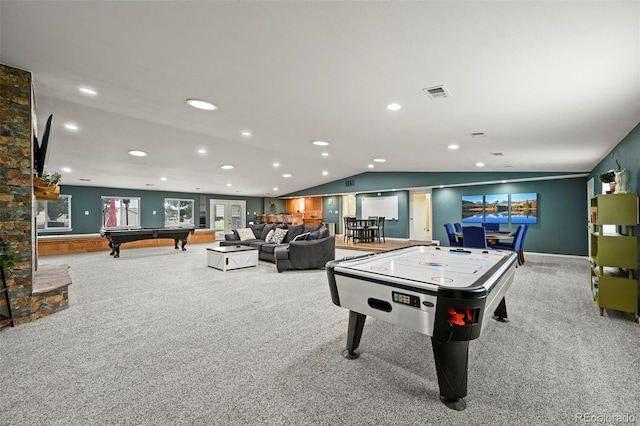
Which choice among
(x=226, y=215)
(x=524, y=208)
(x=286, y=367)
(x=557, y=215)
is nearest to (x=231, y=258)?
(x=286, y=367)

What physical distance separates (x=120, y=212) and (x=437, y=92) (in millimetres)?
11977

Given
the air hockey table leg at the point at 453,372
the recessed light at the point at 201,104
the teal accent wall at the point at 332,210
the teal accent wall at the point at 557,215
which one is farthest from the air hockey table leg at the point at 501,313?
the teal accent wall at the point at 332,210

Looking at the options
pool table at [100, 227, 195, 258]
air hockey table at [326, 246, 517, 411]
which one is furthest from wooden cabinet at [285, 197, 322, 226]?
air hockey table at [326, 246, 517, 411]

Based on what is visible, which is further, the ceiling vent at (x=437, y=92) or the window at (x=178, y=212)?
the window at (x=178, y=212)

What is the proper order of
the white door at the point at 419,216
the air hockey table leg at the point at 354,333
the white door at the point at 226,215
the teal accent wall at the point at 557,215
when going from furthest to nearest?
the white door at the point at 226,215 → the white door at the point at 419,216 → the teal accent wall at the point at 557,215 → the air hockey table leg at the point at 354,333

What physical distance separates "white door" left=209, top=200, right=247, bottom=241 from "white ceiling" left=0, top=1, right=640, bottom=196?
8.49 m

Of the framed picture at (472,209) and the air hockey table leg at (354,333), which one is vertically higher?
the framed picture at (472,209)

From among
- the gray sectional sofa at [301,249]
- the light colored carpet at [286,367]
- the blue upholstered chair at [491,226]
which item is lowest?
the light colored carpet at [286,367]

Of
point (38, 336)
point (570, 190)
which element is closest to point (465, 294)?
point (38, 336)

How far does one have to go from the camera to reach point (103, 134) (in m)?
5.26

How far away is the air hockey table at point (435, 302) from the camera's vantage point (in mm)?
1632

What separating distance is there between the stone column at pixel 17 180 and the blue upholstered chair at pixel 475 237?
6546 mm

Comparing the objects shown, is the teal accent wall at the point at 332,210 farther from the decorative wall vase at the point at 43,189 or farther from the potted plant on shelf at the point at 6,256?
the potted plant on shelf at the point at 6,256

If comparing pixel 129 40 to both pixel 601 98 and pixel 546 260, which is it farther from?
pixel 546 260
